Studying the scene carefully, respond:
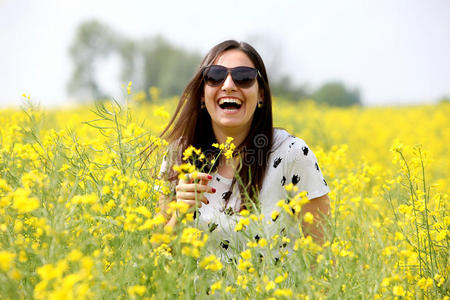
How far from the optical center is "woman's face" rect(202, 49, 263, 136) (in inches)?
79.7

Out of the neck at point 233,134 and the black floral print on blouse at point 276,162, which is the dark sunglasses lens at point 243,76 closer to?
the neck at point 233,134

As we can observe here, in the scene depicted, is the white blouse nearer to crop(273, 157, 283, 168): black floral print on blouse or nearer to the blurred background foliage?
crop(273, 157, 283, 168): black floral print on blouse

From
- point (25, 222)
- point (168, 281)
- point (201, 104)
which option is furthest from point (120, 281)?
point (201, 104)

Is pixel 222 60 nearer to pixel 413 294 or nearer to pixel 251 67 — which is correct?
pixel 251 67

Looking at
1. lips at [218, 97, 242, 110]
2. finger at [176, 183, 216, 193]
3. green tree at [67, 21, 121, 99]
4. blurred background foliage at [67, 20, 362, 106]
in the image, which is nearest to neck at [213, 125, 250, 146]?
lips at [218, 97, 242, 110]

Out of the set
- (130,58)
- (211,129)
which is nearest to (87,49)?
(130,58)

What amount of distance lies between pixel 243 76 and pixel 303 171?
21.8 inches

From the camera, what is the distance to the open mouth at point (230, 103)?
2.05 metres

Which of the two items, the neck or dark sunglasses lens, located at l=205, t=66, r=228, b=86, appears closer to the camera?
dark sunglasses lens, located at l=205, t=66, r=228, b=86

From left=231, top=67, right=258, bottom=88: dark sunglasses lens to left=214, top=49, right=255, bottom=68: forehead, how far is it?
63 mm

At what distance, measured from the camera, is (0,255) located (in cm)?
90

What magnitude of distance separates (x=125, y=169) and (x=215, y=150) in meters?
0.79

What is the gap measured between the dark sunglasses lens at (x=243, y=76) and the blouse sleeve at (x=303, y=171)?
37 cm

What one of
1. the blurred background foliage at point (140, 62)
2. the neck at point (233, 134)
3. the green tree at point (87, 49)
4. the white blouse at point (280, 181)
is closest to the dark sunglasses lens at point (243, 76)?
the neck at point (233, 134)
